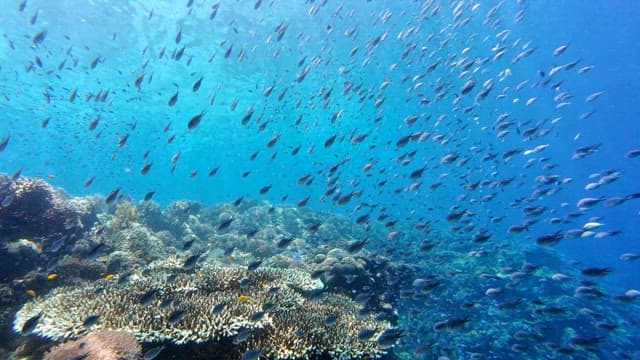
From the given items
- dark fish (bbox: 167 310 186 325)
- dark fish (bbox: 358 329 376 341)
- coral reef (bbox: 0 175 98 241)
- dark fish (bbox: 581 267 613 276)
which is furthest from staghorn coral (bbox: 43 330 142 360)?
dark fish (bbox: 581 267 613 276)

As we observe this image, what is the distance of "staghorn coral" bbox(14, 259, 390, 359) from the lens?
560 cm

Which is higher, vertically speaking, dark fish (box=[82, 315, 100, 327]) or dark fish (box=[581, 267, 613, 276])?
dark fish (box=[581, 267, 613, 276])

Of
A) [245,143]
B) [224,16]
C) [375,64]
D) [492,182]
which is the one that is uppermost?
[245,143]

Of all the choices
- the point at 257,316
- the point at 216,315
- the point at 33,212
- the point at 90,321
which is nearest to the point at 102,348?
the point at 90,321

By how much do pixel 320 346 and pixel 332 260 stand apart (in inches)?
183

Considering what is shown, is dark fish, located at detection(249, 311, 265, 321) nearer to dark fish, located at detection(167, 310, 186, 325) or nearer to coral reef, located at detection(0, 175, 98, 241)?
dark fish, located at detection(167, 310, 186, 325)

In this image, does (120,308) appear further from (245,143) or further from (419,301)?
(245,143)

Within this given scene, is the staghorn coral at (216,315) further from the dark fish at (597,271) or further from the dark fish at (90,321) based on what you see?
the dark fish at (597,271)

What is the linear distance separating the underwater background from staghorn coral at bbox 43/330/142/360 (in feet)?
0.81

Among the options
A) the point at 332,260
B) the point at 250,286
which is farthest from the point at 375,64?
the point at 250,286

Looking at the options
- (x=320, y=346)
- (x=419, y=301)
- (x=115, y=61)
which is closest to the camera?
(x=320, y=346)

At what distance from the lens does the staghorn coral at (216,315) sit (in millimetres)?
5602

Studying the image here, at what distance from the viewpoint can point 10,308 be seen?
755cm

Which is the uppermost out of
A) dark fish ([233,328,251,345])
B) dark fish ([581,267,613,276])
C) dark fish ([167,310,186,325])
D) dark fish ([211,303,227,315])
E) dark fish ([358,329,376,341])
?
dark fish ([581,267,613,276])
